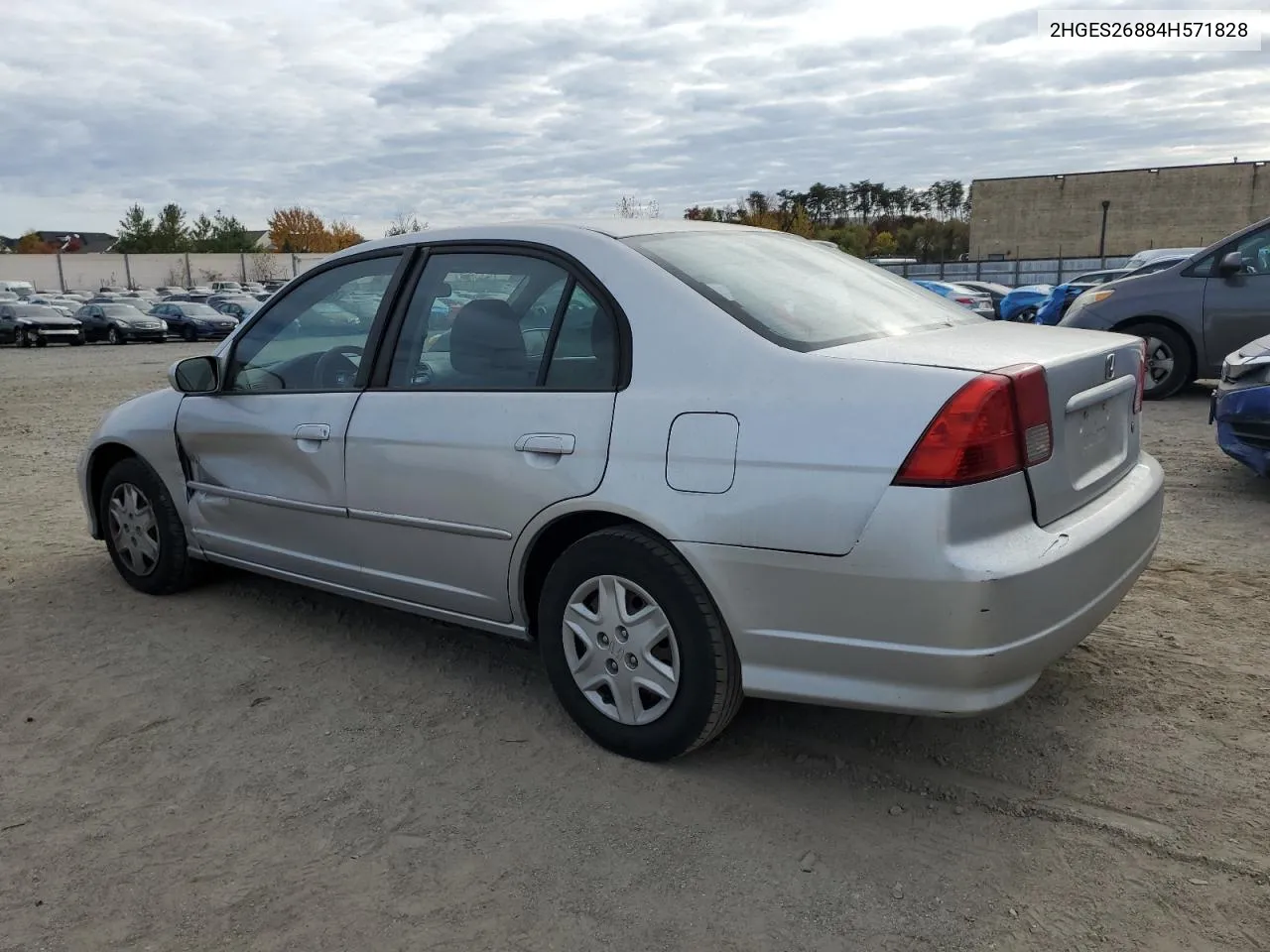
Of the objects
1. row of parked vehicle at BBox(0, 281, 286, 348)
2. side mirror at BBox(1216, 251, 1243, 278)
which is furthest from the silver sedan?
row of parked vehicle at BBox(0, 281, 286, 348)

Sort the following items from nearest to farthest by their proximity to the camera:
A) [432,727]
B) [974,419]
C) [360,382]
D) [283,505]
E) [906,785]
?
[974,419] < [906,785] < [432,727] < [360,382] < [283,505]

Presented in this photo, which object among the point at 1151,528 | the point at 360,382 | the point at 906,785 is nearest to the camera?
the point at 906,785

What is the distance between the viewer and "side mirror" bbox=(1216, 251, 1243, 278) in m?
8.66

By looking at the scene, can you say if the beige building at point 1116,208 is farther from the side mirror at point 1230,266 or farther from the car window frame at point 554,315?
the car window frame at point 554,315

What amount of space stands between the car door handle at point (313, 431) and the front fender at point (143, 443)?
96cm

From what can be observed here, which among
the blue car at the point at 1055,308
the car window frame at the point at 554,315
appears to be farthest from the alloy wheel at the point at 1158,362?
the car window frame at the point at 554,315

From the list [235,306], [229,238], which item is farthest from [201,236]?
[235,306]

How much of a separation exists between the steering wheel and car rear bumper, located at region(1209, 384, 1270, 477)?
476 cm

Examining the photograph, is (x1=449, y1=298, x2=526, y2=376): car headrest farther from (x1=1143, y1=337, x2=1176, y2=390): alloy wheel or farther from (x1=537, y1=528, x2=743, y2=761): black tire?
(x1=1143, y1=337, x2=1176, y2=390): alloy wheel

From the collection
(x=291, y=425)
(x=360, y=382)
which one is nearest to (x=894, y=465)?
(x=360, y=382)

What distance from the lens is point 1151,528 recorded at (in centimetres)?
320

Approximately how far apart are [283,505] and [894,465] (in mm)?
2500

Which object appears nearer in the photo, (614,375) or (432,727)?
(614,375)

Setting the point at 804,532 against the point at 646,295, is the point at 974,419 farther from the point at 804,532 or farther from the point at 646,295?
the point at 646,295
